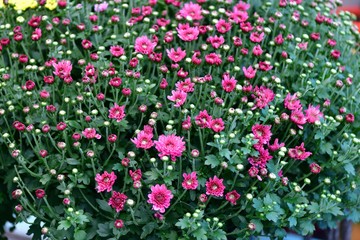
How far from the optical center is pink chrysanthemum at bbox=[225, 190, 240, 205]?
176 centimetres

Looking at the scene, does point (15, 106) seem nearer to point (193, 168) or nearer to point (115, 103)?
point (115, 103)

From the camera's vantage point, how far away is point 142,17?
2.25m

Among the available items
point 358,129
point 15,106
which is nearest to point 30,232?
point 15,106

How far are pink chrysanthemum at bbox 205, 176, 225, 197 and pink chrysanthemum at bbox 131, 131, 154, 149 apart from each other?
20 cm

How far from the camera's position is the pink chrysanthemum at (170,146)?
1720mm

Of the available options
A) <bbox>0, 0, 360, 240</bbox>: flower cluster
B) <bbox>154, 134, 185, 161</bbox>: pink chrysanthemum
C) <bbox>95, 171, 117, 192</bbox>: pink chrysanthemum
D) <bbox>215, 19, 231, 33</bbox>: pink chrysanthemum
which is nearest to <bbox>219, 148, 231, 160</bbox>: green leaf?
<bbox>0, 0, 360, 240</bbox>: flower cluster

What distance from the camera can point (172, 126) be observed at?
1.88m

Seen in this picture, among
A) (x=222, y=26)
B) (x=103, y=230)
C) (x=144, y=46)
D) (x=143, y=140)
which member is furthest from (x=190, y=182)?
(x=222, y=26)

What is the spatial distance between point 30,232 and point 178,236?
0.52 m

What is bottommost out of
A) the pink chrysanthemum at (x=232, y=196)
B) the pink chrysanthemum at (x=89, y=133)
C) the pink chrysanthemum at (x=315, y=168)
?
the pink chrysanthemum at (x=232, y=196)

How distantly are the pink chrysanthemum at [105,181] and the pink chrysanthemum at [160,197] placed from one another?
0.41ft

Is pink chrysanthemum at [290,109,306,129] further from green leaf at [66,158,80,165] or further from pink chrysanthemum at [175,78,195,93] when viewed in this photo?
green leaf at [66,158,80,165]

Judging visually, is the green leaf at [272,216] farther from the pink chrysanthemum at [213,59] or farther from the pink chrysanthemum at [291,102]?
the pink chrysanthemum at [213,59]

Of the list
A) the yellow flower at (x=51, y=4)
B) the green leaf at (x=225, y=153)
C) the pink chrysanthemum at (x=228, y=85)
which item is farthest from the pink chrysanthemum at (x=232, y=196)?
the yellow flower at (x=51, y=4)
